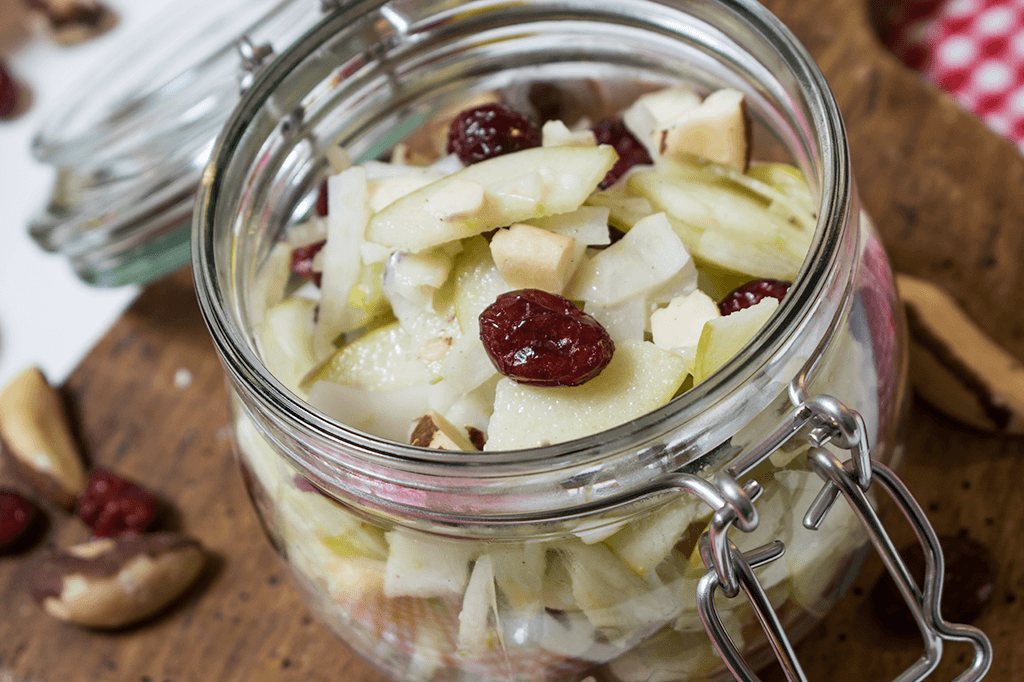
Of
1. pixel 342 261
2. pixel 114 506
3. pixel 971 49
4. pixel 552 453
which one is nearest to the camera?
pixel 552 453

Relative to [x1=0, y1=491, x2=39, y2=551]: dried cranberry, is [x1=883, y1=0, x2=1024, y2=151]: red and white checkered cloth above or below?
above

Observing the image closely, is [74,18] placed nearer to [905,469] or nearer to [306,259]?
[306,259]

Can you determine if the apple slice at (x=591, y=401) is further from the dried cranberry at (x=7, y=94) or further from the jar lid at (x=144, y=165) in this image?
the dried cranberry at (x=7, y=94)

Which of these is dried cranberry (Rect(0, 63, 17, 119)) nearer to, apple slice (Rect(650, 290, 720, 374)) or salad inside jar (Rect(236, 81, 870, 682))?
salad inside jar (Rect(236, 81, 870, 682))

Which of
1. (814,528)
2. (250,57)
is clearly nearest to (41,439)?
(250,57)

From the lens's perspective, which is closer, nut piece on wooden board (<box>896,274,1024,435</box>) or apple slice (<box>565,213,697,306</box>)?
apple slice (<box>565,213,697,306</box>)

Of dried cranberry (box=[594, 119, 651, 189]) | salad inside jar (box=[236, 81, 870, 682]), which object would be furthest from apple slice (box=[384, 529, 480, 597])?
dried cranberry (box=[594, 119, 651, 189])
